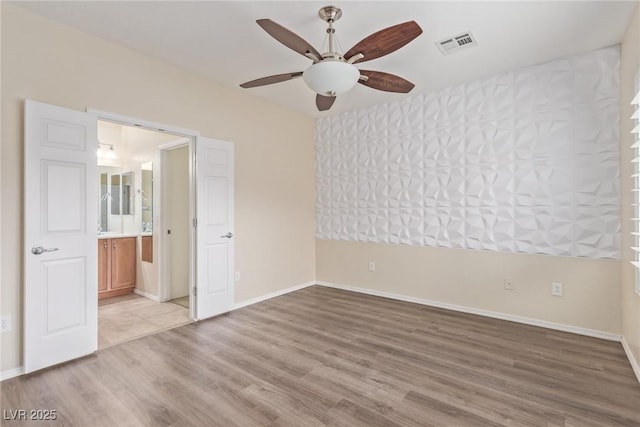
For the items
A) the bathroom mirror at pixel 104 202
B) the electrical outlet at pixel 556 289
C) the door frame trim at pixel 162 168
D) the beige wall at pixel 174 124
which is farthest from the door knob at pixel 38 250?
the electrical outlet at pixel 556 289

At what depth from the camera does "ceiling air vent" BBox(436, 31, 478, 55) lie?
105 inches

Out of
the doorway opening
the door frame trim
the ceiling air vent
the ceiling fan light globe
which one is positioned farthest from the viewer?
the doorway opening

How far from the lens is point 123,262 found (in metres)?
4.51

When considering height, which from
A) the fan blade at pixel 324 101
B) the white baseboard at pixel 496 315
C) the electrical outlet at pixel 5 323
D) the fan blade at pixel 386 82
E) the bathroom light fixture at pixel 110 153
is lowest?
the white baseboard at pixel 496 315

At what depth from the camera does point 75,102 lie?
259cm

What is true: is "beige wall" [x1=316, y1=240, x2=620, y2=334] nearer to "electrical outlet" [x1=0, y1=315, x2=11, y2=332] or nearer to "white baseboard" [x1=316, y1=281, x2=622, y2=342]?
"white baseboard" [x1=316, y1=281, x2=622, y2=342]

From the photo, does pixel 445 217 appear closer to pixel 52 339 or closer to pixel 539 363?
pixel 539 363

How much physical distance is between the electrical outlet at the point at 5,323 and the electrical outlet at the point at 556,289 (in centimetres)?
460

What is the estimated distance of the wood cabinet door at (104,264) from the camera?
4.29m

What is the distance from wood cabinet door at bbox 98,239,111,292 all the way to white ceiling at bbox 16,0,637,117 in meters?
2.70

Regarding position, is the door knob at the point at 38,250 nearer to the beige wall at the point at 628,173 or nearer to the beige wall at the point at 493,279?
the beige wall at the point at 493,279

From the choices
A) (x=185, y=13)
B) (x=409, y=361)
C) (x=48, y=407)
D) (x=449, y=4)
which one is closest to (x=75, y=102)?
(x=185, y=13)

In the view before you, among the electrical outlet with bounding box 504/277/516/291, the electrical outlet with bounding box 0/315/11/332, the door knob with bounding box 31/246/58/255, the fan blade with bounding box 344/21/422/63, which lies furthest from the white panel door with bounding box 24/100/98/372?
the electrical outlet with bounding box 504/277/516/291

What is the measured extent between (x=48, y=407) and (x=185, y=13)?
278 centimetres
